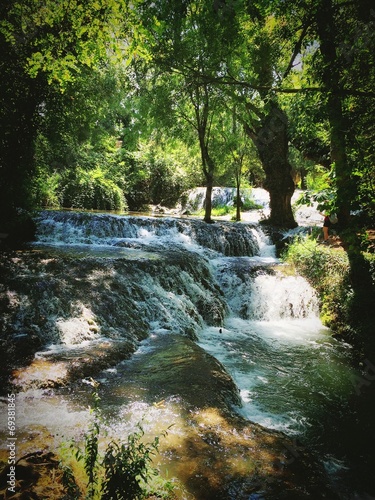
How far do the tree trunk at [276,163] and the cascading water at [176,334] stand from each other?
19.4 feet

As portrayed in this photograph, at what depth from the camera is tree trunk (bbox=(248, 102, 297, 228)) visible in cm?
1448

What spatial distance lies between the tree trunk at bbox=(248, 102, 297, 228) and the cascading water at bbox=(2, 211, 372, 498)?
5926 millimetres

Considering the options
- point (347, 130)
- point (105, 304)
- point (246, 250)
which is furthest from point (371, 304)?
point (246, 250)

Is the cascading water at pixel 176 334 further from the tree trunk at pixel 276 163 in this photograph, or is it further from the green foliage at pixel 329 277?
the tree trunk at pixel 276 163

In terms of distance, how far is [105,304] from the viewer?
18.6ft

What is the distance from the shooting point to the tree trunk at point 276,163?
14.5m

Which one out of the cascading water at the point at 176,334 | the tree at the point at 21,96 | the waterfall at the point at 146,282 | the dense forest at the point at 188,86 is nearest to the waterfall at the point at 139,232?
the waterfall at the point at 146,282

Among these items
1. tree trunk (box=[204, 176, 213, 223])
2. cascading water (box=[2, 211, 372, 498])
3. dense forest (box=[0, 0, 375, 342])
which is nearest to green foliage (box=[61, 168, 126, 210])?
dense forest (box=[0, 0, 375, 342])

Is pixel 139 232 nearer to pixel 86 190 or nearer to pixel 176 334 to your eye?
pixel 176 334

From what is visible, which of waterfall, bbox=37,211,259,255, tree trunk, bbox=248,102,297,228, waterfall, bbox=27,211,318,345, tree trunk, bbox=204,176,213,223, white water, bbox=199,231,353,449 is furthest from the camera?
tree trunk, bbox=248,102,297,228

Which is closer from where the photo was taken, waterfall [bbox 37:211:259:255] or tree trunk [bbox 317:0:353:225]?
tree trunk [bbox 317:0:353:225]

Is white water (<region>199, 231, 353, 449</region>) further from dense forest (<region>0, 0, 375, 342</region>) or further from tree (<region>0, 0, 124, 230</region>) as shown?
tree (<region>0, 0, 124, 230</region>)

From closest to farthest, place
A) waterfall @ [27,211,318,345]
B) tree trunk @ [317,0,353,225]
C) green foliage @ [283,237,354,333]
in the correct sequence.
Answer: tree trunk @ [317,0,353,225]
waterfall @ [27,211,318,345]
green foliage @ [283,237,354,333]

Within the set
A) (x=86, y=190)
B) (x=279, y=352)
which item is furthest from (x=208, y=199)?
(x=279, y=352)
